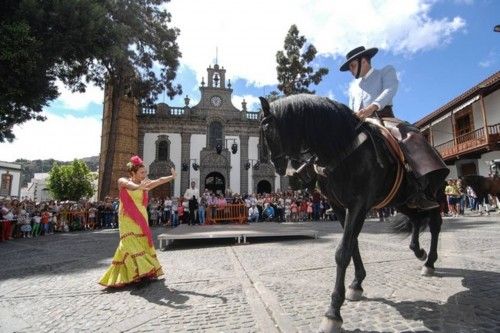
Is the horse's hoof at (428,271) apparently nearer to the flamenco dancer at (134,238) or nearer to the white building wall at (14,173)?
the flamenco dancer at (134,238)

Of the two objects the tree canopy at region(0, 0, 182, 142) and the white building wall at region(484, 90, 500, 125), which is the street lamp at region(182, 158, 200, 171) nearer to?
the tree canopy at region(0, 0, 182, 142)

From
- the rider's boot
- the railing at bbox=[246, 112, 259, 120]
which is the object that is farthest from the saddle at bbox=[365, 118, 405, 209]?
the railing at bbox=[246, 112, 259, 120]

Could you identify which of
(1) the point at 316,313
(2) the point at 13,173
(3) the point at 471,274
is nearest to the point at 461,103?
(3) the point at 471,274

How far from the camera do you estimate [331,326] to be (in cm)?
247

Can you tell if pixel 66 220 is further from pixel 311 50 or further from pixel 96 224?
pixel 311 50

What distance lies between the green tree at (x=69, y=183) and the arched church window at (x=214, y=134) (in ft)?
117

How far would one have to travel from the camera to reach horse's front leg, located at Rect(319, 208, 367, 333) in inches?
98.0

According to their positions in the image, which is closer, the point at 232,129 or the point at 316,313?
the point at 316,313

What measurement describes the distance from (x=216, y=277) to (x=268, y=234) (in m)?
4.08

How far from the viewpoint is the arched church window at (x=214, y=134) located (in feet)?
111

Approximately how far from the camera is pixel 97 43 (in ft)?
45.5

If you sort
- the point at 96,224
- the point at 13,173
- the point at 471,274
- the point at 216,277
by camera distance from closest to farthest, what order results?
the point at 471,274, the point at 216,277, the point at 96,224, the point at 13,173

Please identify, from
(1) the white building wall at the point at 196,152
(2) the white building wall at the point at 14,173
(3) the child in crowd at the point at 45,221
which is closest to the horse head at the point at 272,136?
(3) the child in crowd at the point at 45,221

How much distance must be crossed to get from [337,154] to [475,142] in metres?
21.6
